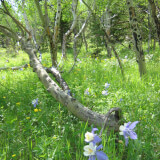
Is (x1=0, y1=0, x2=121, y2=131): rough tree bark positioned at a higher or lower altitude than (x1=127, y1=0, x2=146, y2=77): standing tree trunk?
lower

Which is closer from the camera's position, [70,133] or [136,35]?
[70,133]

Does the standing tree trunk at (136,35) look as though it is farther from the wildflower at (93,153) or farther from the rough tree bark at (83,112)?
the wildflower at (93,153)

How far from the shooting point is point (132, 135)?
1031 millimetres

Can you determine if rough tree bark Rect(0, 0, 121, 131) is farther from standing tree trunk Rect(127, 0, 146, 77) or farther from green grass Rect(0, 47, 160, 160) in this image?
standing tree trunk Rect(127, 0, 146, 77)

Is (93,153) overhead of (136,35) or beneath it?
beneath

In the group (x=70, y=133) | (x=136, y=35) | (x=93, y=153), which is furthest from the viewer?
(x=136, y=35)

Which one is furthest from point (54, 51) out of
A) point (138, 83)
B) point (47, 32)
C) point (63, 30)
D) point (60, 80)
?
point (63, 30)

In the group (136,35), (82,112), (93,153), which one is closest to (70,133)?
(82,112)

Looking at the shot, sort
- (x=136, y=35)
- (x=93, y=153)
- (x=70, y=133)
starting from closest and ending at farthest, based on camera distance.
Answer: (x=93, y=153) → (x=70, y=133) → (x=136, y=35)

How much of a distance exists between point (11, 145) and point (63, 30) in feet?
54.1

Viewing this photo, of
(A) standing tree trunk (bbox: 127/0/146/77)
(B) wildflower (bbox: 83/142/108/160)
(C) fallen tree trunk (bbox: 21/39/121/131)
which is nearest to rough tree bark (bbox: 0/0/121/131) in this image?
(C) fallen tree trunk (bbox: 21/39/121/131)

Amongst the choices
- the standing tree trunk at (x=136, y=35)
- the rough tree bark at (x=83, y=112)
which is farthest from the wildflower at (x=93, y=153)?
the standing tree trunk at (x=136, y=35)

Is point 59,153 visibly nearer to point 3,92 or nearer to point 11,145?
point 11,145

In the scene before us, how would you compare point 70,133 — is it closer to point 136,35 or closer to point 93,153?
point 93,153
